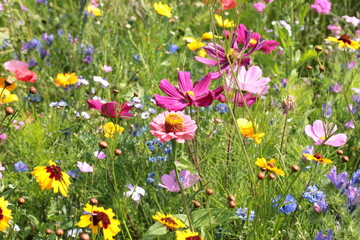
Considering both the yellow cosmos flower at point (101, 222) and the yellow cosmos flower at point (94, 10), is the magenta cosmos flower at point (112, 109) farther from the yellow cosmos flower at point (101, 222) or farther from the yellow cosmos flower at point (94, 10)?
the yellow cosmos flower at point (94, 10)

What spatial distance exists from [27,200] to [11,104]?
0.70m

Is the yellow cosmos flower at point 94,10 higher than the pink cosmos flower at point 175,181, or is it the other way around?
the yellow cosmos flower at point 94,10

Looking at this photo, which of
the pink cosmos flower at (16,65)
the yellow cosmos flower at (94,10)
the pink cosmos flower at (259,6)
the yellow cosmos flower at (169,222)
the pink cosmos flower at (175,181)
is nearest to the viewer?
the yellow cosmos flower at (169,222)

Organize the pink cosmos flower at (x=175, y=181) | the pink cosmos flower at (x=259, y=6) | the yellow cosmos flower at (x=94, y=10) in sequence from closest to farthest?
the pink cosmos flower at (x=175, y=181) → the yellow cosmos flower at (x=94, y=10) → the pink cosmos flower at (x=259, y=6)

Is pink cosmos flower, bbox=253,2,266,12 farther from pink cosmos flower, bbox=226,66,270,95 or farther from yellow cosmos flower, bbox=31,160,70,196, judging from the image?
yellow cosmos flower, bbox=31,160,70,196

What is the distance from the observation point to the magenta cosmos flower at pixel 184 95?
123 cm

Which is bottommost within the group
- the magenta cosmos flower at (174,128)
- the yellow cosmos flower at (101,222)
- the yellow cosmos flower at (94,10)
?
the yellow cosmos flower at (101,222)

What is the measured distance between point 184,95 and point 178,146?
1.37 ft

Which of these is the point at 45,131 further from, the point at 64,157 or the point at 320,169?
the point at 320,169

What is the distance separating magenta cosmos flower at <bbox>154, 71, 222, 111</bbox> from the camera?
4.02ft

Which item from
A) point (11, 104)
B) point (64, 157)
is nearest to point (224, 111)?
point (64, 157)

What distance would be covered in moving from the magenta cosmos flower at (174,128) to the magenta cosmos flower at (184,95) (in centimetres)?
7

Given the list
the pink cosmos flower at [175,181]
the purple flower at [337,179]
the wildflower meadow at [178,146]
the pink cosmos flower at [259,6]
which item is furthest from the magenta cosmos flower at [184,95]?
the pink cosmos flower at [259,6]

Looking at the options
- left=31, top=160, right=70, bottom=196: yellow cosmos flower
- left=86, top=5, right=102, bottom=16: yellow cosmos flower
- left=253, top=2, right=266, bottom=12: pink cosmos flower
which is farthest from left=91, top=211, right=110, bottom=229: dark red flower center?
left=253, top=2, right=266, bottom=12: pink cosmos flower
